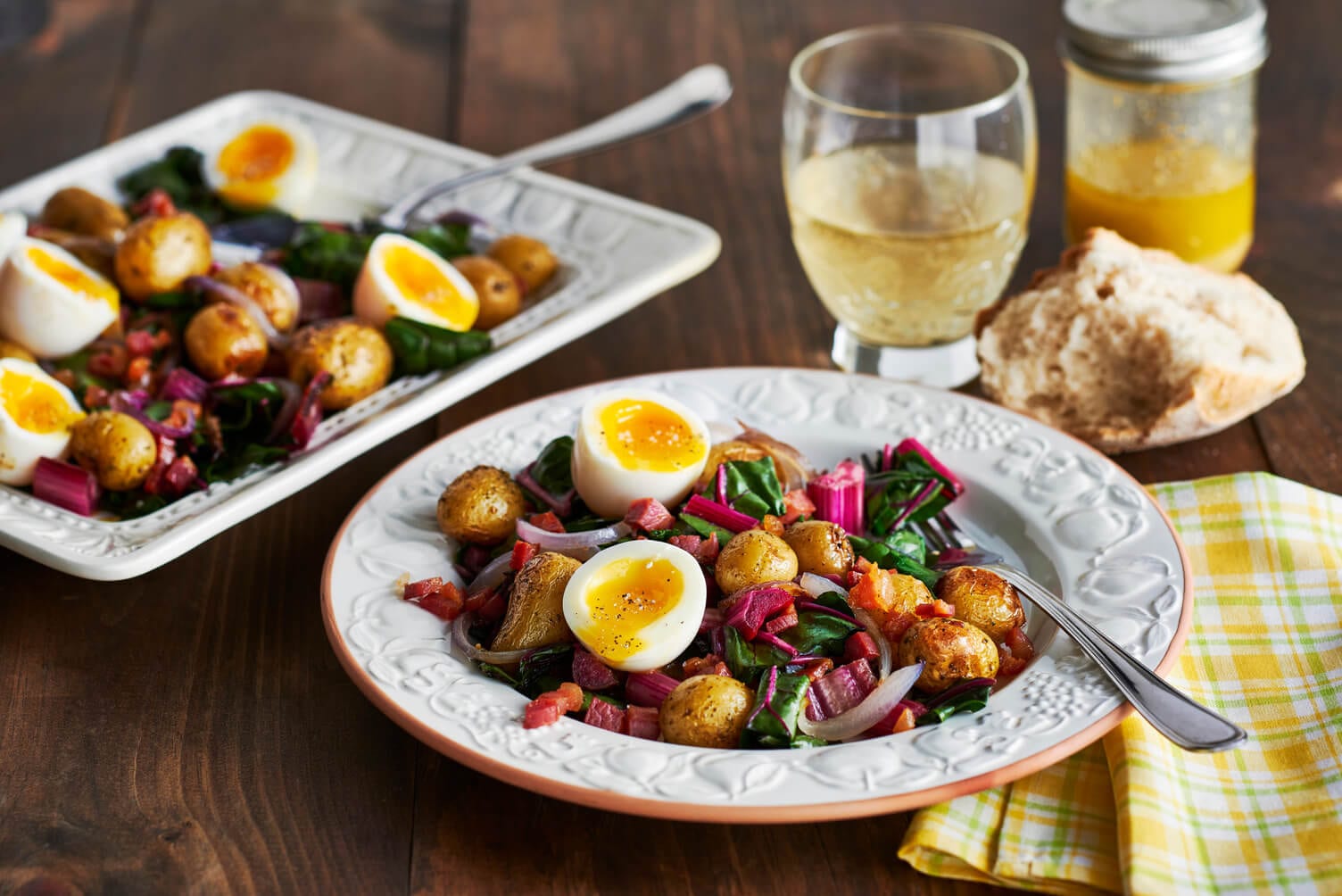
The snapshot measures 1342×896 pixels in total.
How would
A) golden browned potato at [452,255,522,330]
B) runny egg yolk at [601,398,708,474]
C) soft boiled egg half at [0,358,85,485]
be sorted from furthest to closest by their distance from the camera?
golden browned potato at [452,255,522,330] → soft boiled egg half at [0,358,85,485] → runny egg yolk at [601,398,708,474]

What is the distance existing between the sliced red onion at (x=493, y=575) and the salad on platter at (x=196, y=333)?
0.59 metres

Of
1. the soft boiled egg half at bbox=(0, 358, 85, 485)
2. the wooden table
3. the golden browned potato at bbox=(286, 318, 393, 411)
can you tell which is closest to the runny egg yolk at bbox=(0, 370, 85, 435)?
the soft boiled egg half at bbox=(0, 358, 85, 485)

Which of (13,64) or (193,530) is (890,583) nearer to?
(193,530)

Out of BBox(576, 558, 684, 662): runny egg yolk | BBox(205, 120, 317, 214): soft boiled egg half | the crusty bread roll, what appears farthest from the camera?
BBox(205, 120, 317, 214): soft boiled egg half

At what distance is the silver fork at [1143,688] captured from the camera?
175 centimetres

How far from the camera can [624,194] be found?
4.02 m

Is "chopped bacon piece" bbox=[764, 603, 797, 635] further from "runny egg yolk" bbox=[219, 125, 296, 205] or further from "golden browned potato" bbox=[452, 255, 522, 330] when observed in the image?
"runny egg yolk" bbox=[219, 125, 296, 205]

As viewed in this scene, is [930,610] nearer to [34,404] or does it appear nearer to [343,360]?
[343,360]

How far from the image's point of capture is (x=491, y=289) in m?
3.16

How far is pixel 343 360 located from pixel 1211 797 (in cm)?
177

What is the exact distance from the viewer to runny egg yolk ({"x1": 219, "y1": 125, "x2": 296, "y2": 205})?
145 inches

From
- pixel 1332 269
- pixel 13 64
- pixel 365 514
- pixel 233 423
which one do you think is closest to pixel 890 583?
pixel 365 514

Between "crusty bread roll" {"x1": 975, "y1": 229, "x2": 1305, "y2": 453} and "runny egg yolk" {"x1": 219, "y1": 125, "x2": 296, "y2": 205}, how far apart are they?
1876mm

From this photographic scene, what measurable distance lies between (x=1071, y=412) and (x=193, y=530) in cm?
173
